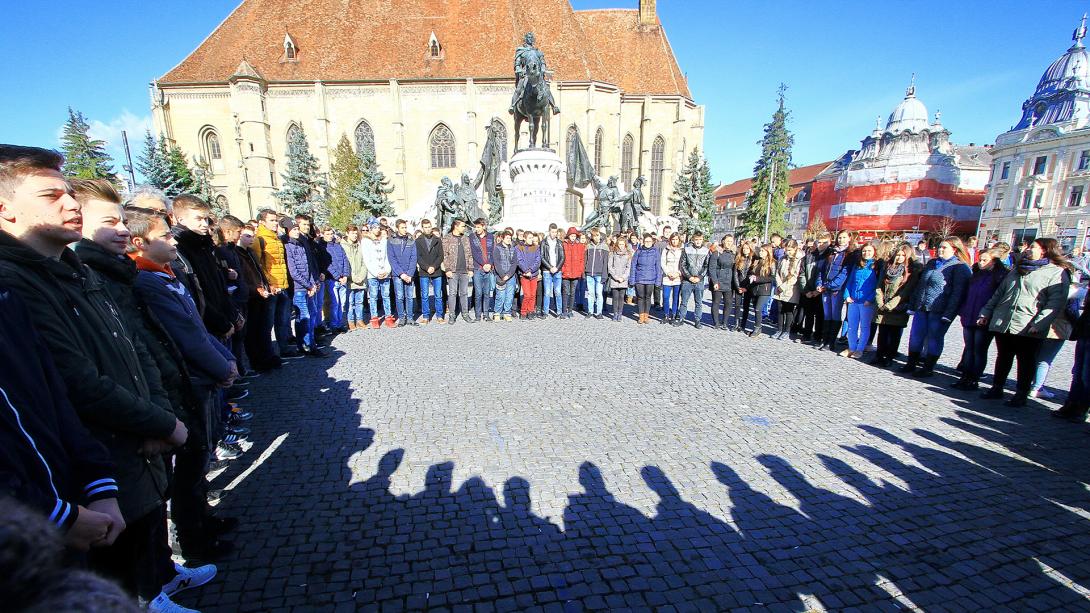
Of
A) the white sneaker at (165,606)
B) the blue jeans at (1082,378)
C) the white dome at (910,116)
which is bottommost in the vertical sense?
the white sneaker at (165,606)

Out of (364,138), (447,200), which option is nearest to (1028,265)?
(447,200)

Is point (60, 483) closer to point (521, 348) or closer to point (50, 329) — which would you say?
point (50, 329)

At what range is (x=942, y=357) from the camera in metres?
→ 6.84

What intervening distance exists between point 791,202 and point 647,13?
4080 centimetres

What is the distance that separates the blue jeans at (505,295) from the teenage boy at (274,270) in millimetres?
3696

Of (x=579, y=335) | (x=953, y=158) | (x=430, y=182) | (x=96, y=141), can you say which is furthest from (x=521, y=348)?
(x=953, y=158)

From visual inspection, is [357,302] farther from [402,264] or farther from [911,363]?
[911,363]

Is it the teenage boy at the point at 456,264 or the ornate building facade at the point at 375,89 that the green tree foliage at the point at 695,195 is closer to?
the ornate building facade at the point at 375,89

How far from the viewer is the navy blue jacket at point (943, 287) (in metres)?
5.69

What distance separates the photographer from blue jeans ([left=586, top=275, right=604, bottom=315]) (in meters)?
9.13

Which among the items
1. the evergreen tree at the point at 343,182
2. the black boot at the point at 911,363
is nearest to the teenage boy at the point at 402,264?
the black boot at the point at 911,363

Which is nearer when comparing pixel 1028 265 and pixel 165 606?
pixel 165 606

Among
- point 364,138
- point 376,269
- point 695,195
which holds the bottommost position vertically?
point 376,269

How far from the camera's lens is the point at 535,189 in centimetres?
1296
